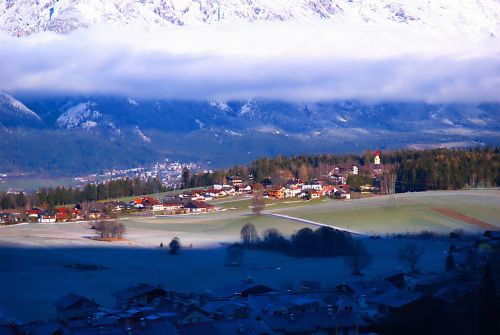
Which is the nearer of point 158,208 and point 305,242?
point 305,242

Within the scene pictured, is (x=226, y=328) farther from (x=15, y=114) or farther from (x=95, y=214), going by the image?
(x=15, y=114)

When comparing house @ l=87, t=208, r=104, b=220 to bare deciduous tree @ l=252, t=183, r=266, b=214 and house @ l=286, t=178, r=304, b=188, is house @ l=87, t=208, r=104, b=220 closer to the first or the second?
bare deciduous tree @ l=252, t=183, r=266, b=214

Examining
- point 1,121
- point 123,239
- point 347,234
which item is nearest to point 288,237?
point 347,234

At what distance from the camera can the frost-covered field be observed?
39.4 m

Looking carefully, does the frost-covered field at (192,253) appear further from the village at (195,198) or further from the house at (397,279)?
the village at (195,198)

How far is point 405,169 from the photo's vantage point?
81250mm

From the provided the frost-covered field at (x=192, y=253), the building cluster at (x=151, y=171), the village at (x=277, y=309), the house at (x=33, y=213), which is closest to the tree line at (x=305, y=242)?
the frost-covered field at (x=192, y=253)

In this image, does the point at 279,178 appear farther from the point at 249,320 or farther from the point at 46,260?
the point at 249,320

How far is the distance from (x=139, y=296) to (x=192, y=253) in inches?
573

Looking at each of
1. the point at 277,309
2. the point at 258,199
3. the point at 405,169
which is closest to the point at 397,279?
the point at 277,309

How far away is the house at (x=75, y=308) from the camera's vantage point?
105 feet

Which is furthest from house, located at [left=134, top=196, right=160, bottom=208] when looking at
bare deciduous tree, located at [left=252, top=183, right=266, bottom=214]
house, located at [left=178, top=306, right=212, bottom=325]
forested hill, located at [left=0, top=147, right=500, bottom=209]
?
house, located at [left=178, top=306, right=212, bottom=325]

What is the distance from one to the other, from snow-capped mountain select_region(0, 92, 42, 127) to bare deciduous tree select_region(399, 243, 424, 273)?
14032 centimetres

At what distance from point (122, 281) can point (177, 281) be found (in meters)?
1.92
